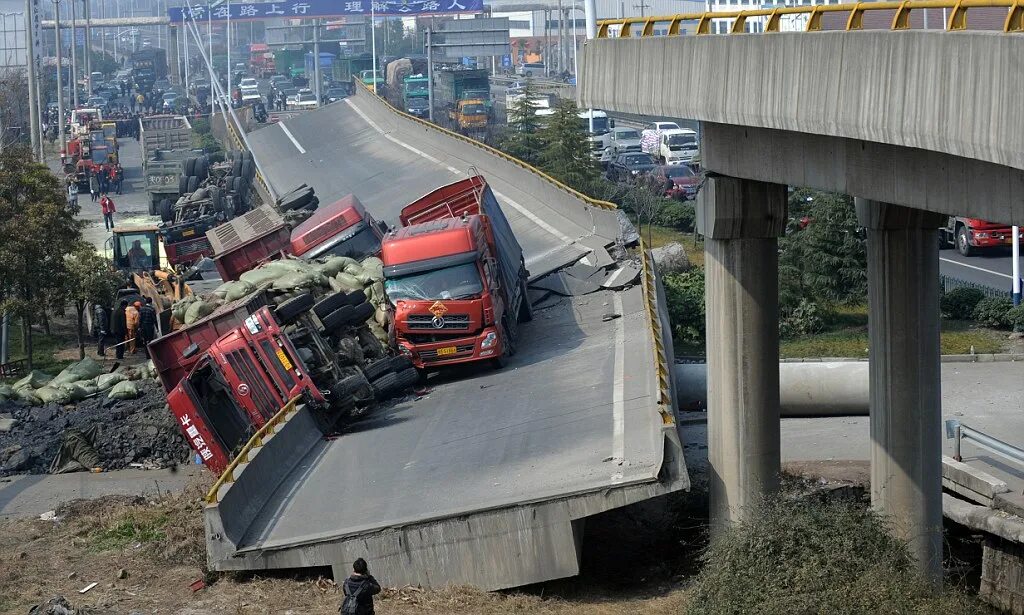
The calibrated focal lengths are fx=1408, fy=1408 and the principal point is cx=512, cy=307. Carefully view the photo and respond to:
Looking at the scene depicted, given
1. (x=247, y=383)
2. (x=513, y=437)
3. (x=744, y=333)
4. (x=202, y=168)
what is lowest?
(x=513, y=437)

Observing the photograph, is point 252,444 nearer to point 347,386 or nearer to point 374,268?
point 347,386

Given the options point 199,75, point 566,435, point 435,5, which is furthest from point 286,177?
point 199,75

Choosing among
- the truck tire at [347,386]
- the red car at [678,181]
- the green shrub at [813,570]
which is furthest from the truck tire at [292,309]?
the red car at [678,181]

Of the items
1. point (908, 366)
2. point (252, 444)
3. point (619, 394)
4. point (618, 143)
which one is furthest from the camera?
point (618, 143)

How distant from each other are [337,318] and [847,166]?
9.69 m

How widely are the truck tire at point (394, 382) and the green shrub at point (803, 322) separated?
36.0ft

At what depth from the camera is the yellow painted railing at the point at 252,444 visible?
14768 mm

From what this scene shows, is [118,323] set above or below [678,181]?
below

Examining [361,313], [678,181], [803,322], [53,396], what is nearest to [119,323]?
[53,396]

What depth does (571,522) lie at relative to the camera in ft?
44.7

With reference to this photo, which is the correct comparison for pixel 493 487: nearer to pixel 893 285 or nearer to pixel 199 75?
pixel 893 285

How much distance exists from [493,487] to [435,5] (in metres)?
111

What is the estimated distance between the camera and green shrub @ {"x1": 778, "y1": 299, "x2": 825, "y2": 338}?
A: 2914 cm

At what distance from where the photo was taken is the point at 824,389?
2139 centimetres
